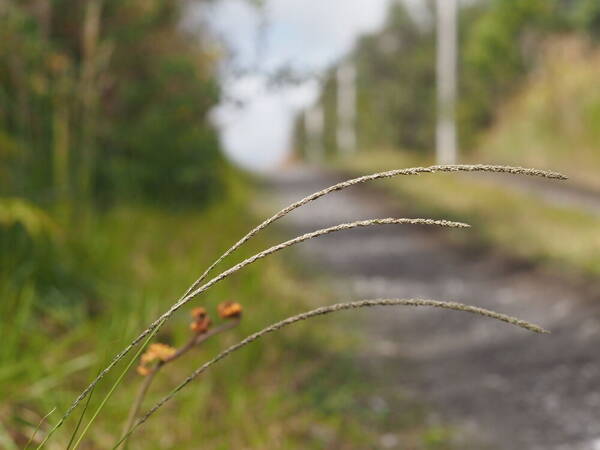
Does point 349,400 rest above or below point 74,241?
below

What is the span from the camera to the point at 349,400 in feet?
9.32

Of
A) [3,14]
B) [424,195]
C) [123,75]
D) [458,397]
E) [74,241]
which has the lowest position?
[424,195]

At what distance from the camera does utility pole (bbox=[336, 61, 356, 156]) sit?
33312mm

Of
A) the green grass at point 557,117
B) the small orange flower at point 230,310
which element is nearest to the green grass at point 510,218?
the green grass at point 557,117

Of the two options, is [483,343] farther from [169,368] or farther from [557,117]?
[557,117]

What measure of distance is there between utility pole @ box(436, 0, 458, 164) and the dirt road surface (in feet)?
37.7

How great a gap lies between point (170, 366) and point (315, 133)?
38713 mm

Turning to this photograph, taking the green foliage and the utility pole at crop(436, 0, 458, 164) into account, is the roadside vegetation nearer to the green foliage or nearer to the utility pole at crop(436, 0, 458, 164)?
the green foliage

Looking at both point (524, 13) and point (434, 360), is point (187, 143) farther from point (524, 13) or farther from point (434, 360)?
point (524, 13)

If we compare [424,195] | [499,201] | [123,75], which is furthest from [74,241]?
[424,195]

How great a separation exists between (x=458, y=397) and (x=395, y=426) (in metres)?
0.45

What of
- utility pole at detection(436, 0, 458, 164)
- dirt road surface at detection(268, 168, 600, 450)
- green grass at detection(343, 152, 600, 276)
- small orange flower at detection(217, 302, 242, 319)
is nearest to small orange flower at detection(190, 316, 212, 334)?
small orange flower at detection(217, 302, 242, 319)

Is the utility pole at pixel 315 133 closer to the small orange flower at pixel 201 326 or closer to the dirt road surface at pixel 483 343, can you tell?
the dirt road surface at pixel 483 343

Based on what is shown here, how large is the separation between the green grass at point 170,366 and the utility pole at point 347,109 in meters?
29.1
